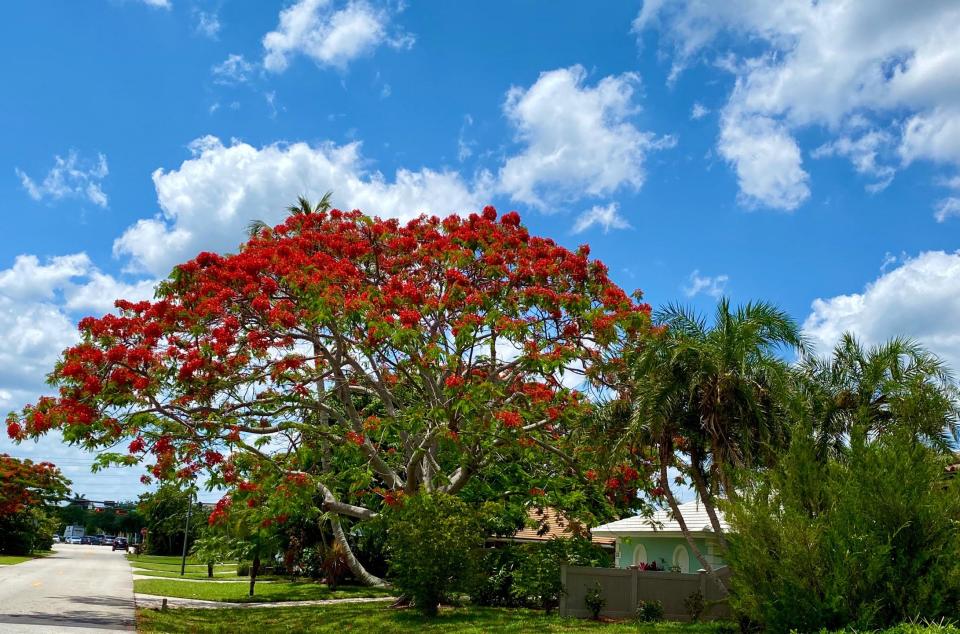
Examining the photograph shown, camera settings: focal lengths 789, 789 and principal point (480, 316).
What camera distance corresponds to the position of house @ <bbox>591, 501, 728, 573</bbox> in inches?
957

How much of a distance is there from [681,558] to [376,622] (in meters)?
12.4

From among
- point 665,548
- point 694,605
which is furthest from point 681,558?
point 694,605

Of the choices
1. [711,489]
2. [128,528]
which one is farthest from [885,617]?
[128,528]

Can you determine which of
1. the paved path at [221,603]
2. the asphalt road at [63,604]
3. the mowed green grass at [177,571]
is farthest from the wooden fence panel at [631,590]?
the mowed green grass at [177,571]

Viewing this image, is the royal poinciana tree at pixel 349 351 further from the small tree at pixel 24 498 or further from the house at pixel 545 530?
the small tree at pixel 24 498

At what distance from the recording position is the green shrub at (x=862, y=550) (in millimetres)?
10172

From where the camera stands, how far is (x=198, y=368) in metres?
17.9

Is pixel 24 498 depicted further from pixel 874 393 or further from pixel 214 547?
pixel 874 393

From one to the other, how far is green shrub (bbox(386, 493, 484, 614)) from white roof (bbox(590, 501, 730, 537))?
20.8ft

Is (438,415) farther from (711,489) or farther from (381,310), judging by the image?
(711,489)

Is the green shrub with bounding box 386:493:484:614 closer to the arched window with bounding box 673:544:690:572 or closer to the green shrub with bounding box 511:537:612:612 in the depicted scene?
the green shrub with bounding box 511:537:612:612

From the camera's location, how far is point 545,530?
23203 millimetres

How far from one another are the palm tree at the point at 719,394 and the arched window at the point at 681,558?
1165 cm

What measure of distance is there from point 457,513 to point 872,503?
1111 cm
